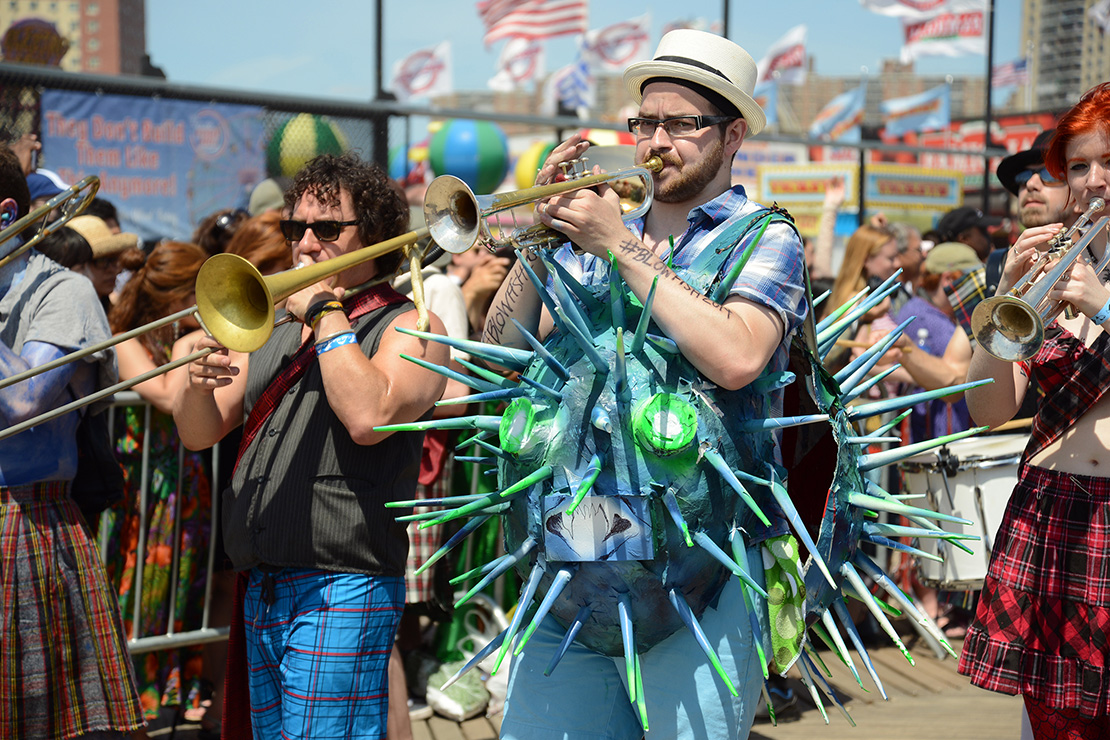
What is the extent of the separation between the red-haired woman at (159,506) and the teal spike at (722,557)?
2786mm

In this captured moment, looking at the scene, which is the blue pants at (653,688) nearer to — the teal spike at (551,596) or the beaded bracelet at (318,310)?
the teal spike at (551,596)

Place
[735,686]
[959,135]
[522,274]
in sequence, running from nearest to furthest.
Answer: [735,686] < [522,274] < [959,135]

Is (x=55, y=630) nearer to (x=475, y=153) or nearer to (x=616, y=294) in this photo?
(x=616, y=294)

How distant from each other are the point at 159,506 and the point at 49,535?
3.75ft

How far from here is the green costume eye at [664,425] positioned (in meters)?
1.97

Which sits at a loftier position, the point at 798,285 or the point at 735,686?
the point at 798,285

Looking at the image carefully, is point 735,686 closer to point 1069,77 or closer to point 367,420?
point 367,420

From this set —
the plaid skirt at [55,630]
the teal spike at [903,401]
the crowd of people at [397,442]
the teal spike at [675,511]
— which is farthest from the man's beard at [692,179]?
→ the plaid skirt at [55,630]

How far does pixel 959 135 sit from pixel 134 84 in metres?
34.2

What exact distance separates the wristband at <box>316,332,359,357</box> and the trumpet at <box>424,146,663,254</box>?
397 millimetres

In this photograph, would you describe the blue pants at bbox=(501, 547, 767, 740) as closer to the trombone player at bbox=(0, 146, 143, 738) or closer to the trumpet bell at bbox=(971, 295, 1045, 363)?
the trumpet bell at bbox=(971, 295, 1045, 363)

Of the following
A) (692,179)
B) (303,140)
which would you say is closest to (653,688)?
(692,179)

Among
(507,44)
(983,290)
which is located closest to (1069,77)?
(507,44)

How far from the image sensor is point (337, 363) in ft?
8.55
